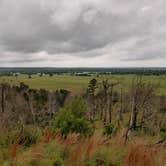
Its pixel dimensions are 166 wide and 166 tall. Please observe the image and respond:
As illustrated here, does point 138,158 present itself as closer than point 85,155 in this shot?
Yes

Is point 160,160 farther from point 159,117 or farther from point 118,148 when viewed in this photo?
point 159,117

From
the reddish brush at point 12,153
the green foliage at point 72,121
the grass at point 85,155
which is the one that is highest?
the reddish brush at point 12,153

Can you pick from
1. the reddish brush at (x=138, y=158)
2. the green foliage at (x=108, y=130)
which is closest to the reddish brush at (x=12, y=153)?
the reddish brush at (x=138, y=158)

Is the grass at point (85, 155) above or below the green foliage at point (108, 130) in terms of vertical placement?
above

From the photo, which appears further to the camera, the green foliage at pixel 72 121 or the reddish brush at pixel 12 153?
the green foliage at pixel 72 121

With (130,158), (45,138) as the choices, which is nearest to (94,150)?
(130,158)

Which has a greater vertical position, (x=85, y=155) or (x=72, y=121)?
(x=85, y=155)

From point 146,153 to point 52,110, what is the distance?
55.3m

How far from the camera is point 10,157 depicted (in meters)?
3.80

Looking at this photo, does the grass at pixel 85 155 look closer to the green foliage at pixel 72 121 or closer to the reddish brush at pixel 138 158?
the reddish brush at pixel 138 158

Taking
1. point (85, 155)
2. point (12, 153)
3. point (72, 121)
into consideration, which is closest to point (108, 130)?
point (72, 121)

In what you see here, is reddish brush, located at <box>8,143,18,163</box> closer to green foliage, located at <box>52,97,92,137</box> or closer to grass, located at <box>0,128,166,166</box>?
grass, located at <box>0,128,166,166</box>

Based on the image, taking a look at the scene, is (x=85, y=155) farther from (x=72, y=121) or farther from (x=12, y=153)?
(x=72, y=121)

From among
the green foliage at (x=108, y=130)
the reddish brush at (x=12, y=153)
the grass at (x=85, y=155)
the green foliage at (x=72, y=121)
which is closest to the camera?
the reddish brush at (x=12, y=153)
